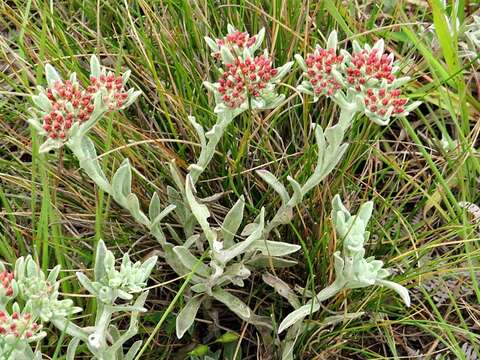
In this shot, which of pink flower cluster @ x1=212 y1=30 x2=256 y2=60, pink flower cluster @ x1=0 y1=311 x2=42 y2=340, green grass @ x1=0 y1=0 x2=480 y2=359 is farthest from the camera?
green grass @ x1=0 y1=0 x2=480 y2=359

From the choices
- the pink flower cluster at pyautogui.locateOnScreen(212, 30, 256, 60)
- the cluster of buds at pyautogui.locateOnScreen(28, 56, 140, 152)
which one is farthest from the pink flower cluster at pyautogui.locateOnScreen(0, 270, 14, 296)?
the pink flower cluster at pyautogui.locateOnScreen(212, 30, 256, 60)

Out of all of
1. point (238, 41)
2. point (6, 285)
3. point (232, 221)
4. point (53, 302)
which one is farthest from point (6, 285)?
point (238, 41)

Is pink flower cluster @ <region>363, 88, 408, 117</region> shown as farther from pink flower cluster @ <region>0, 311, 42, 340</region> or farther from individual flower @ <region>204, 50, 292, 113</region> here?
pink flower cluster @ <region>0, 311, 42, 340</region>

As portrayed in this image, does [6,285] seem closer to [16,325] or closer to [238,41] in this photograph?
[16,325]

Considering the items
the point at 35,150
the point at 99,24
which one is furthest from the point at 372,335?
the point at 99,24

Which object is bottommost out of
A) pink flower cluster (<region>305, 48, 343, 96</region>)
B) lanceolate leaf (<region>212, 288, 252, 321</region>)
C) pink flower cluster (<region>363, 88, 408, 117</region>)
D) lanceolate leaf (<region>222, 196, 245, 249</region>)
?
lanceolate leaf (<region>212, 288, 252, 321</region>)

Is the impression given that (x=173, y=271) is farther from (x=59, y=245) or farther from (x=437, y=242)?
(x=437, y=242)
